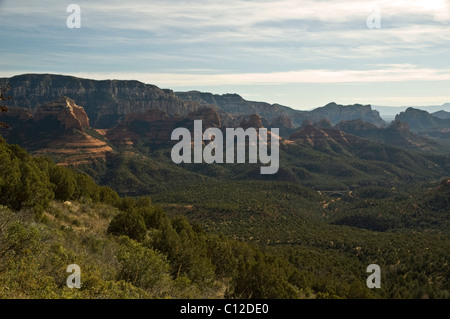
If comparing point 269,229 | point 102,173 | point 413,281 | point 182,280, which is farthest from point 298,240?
point 102,173

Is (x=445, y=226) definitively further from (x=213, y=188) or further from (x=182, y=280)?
(x=182, y=280)

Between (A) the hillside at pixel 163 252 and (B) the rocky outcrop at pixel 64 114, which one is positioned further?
(B) the rocky outcrop at pixel 64 114

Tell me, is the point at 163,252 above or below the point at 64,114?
below

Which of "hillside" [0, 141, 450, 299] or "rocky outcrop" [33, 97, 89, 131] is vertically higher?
"rocky outcrop" [33, 97, 89, 131]

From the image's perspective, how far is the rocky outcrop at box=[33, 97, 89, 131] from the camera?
174 meters

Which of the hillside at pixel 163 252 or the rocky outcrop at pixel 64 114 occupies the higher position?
the rocky outcrop at pixel 64 114

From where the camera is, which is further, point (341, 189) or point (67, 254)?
point (341, 189)

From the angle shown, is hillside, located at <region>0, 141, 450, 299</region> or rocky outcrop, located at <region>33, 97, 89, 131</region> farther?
rocky outcrop, located at <region>33, 97, 89, 131</region>

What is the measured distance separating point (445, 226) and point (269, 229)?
44.1 metres

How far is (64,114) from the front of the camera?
177 m

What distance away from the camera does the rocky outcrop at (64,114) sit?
17429 centimetres

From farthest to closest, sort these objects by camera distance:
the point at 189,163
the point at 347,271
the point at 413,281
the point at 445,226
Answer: the point at 189,163 < the point at 445,226 < the point at 347,271 < the point at 413,281

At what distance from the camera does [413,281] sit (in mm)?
33188

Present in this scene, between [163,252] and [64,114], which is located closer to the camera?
[163,252]
